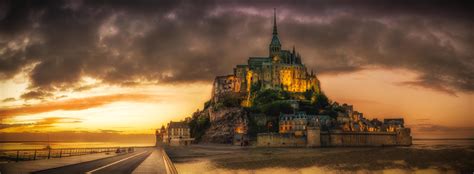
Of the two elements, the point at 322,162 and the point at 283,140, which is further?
the point at 283,140

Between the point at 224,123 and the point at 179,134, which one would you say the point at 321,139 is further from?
the point at 179,134

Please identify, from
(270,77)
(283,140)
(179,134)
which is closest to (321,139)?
(283,140)

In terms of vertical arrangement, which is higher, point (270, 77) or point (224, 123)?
point (270, 77)

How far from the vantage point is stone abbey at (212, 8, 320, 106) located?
121 metres

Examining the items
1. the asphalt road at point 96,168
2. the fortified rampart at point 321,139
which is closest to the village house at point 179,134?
the fortified rampart at point 321,139

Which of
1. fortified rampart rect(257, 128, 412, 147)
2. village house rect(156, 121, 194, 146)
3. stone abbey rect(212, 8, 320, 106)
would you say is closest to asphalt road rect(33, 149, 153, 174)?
fortified rampart rect(257, 128, 412, 147)

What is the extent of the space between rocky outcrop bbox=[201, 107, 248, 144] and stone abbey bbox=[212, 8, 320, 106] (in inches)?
472

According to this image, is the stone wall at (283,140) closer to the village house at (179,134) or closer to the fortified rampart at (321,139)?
A: the fortified rampart at (321,139)

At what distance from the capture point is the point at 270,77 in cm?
12175

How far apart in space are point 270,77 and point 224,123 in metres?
24.9

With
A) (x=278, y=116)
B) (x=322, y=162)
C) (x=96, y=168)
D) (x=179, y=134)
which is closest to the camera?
(x=96, y=168)

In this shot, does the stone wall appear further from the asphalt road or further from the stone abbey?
the asphalt road

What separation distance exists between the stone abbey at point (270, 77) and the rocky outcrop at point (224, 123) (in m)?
12.0

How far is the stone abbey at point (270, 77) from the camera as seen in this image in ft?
398
